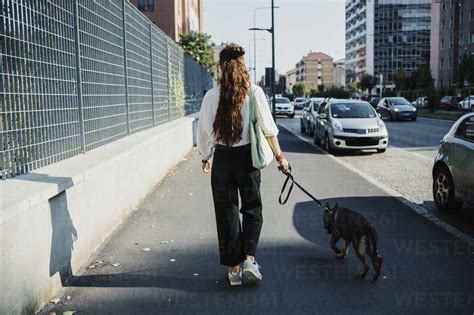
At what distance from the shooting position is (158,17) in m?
52.7

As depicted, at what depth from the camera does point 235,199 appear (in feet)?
14.8

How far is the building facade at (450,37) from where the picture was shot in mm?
73875

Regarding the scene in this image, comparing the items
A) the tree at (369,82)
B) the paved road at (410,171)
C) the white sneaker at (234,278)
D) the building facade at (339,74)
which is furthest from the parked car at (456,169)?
the building facade at (339,74)

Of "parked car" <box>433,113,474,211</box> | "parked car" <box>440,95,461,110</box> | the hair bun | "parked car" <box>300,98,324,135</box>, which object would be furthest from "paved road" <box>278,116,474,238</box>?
"parked car" <box>440,95,461,110</box>

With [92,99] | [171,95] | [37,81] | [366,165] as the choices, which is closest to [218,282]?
[37,81]

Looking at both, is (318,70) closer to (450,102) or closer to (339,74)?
(339,74)

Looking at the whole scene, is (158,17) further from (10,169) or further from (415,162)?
(10,169)

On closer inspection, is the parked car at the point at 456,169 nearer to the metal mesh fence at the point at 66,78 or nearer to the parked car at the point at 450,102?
the metal mesh fence at the point at 66,78

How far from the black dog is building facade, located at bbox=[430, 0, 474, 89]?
7107 cm

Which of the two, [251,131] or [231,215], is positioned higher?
[251,131]

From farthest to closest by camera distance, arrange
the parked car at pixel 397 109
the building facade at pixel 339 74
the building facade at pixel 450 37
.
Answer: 1. the building facade at pixel 339 74
2. the building facade at pixel 450 37
3. the parked car at pixel 397 109

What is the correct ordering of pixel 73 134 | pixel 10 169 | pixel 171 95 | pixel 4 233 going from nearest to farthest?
pixel 4 233 < pixel 10 169 < pixel 73 134 < pixel 171 95

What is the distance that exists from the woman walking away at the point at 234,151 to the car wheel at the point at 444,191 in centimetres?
342

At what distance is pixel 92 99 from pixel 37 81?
1.90 metres
